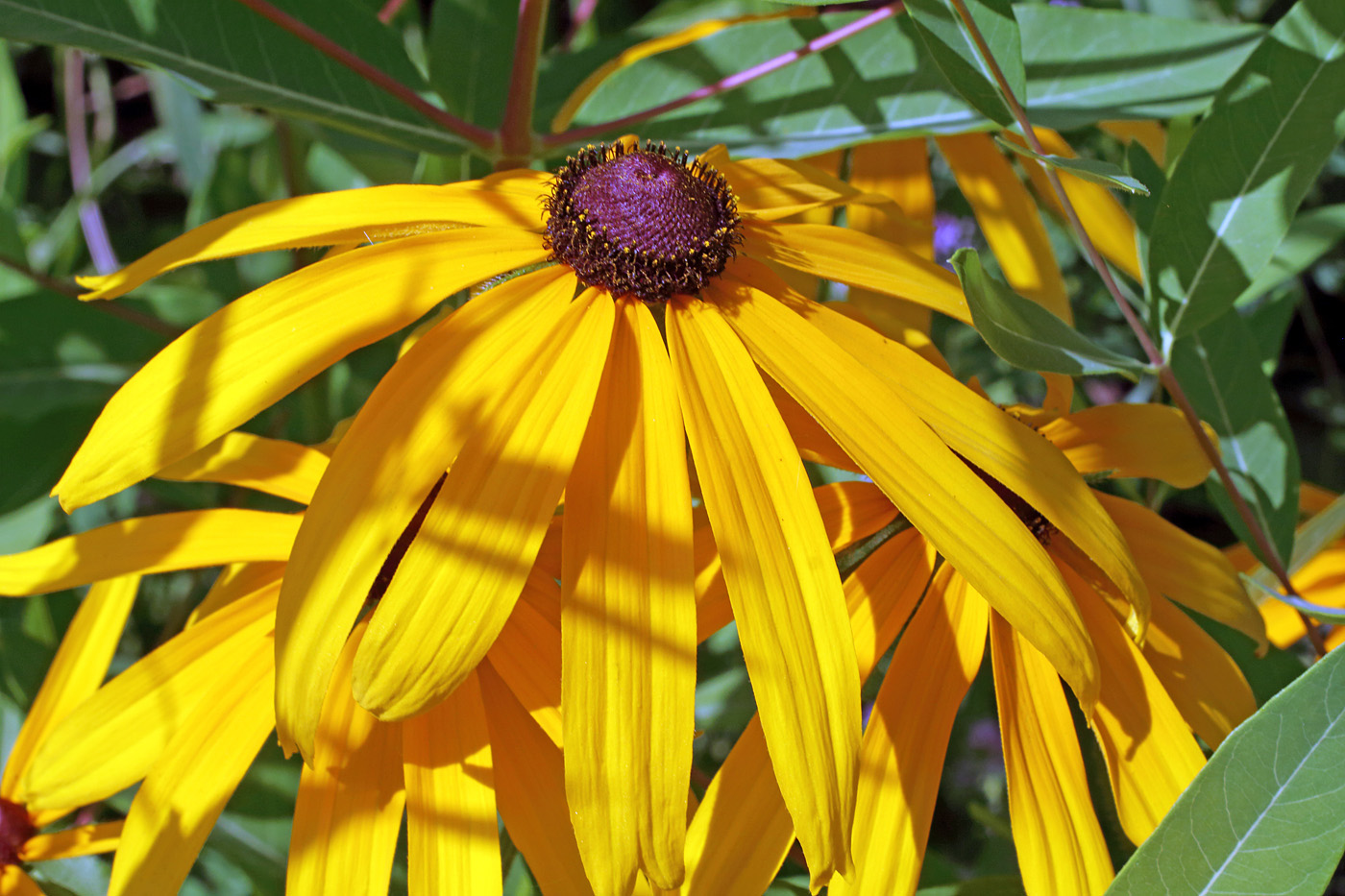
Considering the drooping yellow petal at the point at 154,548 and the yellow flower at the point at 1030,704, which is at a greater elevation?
the drooping yellow petal at the point at 154,548

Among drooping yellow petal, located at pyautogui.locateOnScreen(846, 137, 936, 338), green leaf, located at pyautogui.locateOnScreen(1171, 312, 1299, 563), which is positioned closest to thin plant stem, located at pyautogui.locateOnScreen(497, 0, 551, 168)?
drooping yellow petal, located at pyautogui.locateOnScreen(846, 137, 936, 338)

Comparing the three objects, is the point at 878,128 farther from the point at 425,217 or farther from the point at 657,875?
the point at 657,875

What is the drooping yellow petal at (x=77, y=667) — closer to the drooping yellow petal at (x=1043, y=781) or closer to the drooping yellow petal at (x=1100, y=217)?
the drooping yellow petal at (x=1043, y=781)

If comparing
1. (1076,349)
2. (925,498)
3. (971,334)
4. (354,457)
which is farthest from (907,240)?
(971,334)

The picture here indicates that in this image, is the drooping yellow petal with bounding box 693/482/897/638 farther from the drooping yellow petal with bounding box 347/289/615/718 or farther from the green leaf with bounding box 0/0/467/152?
the green leaf with bounding box 0/0/467/152

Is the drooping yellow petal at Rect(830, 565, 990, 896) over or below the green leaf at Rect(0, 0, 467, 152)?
below

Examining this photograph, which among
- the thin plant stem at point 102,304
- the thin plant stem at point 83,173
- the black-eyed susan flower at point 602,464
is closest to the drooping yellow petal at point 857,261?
the black-eyed susan flower at point 602,464

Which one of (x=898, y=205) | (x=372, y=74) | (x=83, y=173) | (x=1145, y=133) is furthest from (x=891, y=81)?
(x=83, y=173)
